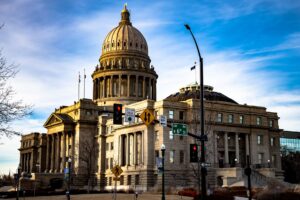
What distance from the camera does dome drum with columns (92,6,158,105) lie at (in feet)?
420

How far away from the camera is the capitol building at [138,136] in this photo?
89.6 metres

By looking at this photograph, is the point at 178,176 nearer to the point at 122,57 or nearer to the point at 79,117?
the point at 79,117

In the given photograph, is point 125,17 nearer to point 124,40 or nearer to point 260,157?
point 124,40

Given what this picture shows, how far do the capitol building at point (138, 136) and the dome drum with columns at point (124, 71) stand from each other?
27cm

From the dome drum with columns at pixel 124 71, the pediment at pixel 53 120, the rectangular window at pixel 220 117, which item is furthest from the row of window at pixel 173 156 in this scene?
the dome drum with columns at pixel 124 71

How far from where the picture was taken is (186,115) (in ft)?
304

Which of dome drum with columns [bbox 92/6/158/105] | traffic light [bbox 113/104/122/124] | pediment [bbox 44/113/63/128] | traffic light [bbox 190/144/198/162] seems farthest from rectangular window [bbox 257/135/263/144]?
traffic light [bbox 113/104/122/124]

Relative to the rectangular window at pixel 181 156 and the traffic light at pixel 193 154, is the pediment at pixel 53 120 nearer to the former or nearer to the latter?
the rectangular window at pixel 181 156

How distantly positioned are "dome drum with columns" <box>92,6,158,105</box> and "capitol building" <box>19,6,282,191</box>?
0.27m

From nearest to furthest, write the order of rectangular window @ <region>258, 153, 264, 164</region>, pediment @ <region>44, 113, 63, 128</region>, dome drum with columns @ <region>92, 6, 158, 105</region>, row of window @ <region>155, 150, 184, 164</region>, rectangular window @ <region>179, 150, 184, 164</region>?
row of window @ <region>155, 150, 184, 164</region> → rectangular window @ <region>179, 150, 184, 164</region> → rectangular window @ <region>258, 153, 264, 164</region> → pediment @ <region>44, 113, 63, 128</region> → dome drum with columns @ <region>92, 6, 158, 105</region>

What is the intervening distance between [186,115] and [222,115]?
7.85m

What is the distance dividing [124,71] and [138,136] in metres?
37.0

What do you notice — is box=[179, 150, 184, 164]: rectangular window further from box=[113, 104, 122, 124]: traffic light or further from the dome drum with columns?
box=[113, 104, 122, 124]: traffic light

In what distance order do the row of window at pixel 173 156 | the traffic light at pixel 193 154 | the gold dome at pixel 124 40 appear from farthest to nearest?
the gold dome at pixel 124 40, the row of window at pixel 173 156, the traffic light at pixel 193 154
